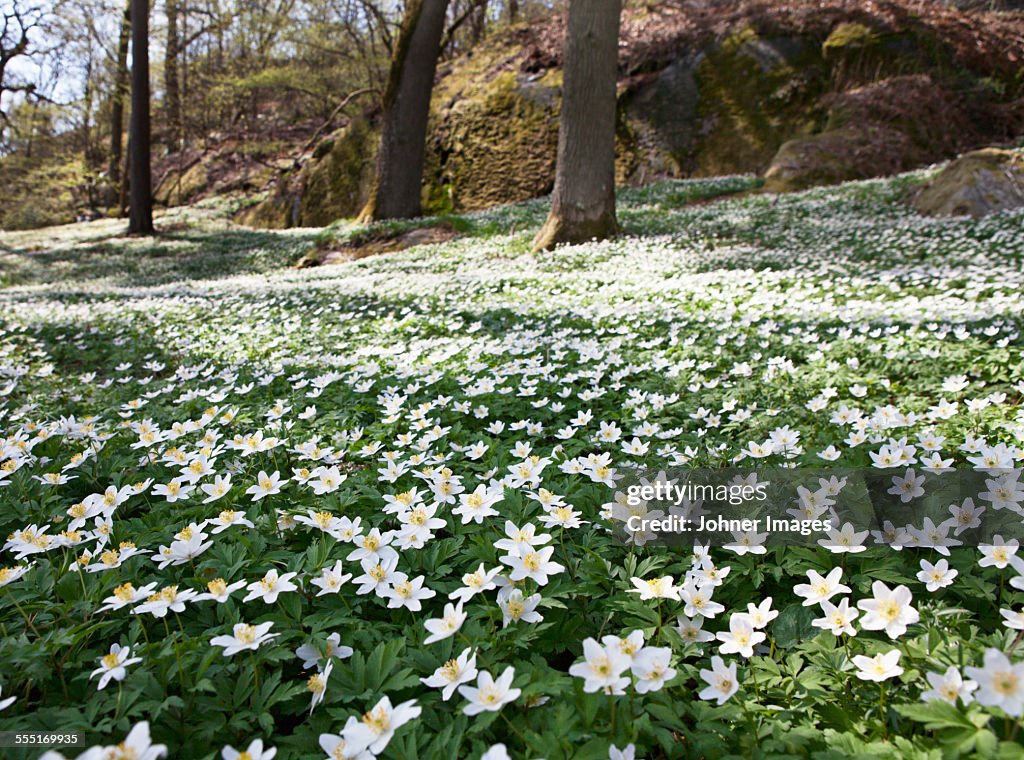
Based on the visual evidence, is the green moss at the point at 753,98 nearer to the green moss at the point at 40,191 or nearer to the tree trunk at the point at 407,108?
the tree trunk at the point at 407,108

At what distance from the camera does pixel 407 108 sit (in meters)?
14.1

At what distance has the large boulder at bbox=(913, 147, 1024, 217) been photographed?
8531 millimetres

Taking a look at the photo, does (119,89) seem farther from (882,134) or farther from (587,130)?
(882,134)

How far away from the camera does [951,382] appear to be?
284cm

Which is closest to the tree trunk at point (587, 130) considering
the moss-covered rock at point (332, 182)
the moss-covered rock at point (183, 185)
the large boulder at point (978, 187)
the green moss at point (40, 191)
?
the large boulder at point (978, 187)

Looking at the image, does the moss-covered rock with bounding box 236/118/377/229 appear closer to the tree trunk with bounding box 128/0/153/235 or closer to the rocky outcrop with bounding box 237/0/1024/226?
the rocky outcrop with bounding box 237/0/1024/226

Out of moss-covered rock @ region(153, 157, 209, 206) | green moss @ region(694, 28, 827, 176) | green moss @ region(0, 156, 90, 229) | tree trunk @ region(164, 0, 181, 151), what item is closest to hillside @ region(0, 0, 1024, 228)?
green moss @ region(694, 28, 827, 176)

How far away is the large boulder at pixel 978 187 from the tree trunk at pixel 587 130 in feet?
16.3

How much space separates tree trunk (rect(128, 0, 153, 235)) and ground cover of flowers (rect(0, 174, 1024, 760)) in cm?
1409

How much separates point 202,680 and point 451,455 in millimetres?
1274

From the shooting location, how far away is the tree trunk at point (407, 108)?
13.8 m

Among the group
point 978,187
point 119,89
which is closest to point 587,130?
point 978,187

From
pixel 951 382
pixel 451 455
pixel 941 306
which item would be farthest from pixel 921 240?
pixel 451 455

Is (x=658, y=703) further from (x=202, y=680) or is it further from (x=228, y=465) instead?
(x=228, y=465)
